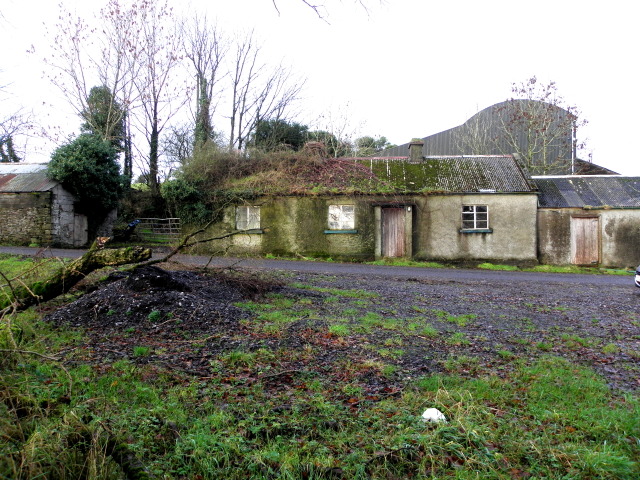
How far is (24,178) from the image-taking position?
22.8 metres

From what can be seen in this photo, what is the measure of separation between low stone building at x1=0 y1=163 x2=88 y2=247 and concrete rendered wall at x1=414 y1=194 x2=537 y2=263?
662 inches

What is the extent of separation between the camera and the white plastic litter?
3738 millimetres

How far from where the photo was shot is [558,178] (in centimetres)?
2328

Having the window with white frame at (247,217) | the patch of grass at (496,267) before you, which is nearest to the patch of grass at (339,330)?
the patch of grass at (496,267)

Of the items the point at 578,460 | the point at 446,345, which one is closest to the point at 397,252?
the point at 446,345

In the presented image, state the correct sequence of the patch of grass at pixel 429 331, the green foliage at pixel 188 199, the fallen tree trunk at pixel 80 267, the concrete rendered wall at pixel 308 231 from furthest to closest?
the green foliage at pixel 188 199 < the concrete rendered wall at pixel 308 231 < the fallen tree trunk at pixel 80 267 < the patch of grass at pixel 429 331

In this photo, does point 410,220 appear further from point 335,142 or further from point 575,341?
point 575,341


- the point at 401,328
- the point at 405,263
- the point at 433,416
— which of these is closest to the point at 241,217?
the point at 405,263

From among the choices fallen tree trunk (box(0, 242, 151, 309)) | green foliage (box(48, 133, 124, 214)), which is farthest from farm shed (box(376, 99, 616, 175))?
fallen tree trunk (box(0, 242, 151, 309))

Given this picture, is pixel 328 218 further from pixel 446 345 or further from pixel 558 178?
pixel 446 345

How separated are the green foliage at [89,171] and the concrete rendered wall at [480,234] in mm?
15451

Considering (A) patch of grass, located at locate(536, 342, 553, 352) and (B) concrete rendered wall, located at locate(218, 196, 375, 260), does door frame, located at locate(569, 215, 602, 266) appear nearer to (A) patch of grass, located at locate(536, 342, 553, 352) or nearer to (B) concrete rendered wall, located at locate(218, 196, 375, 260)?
(B) concrete rendered wall, located at locate(218, 196, 375, 260)

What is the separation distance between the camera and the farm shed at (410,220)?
20547mm

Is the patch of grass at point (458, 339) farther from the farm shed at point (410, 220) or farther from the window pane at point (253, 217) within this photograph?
the window pane at point (253, 217)
